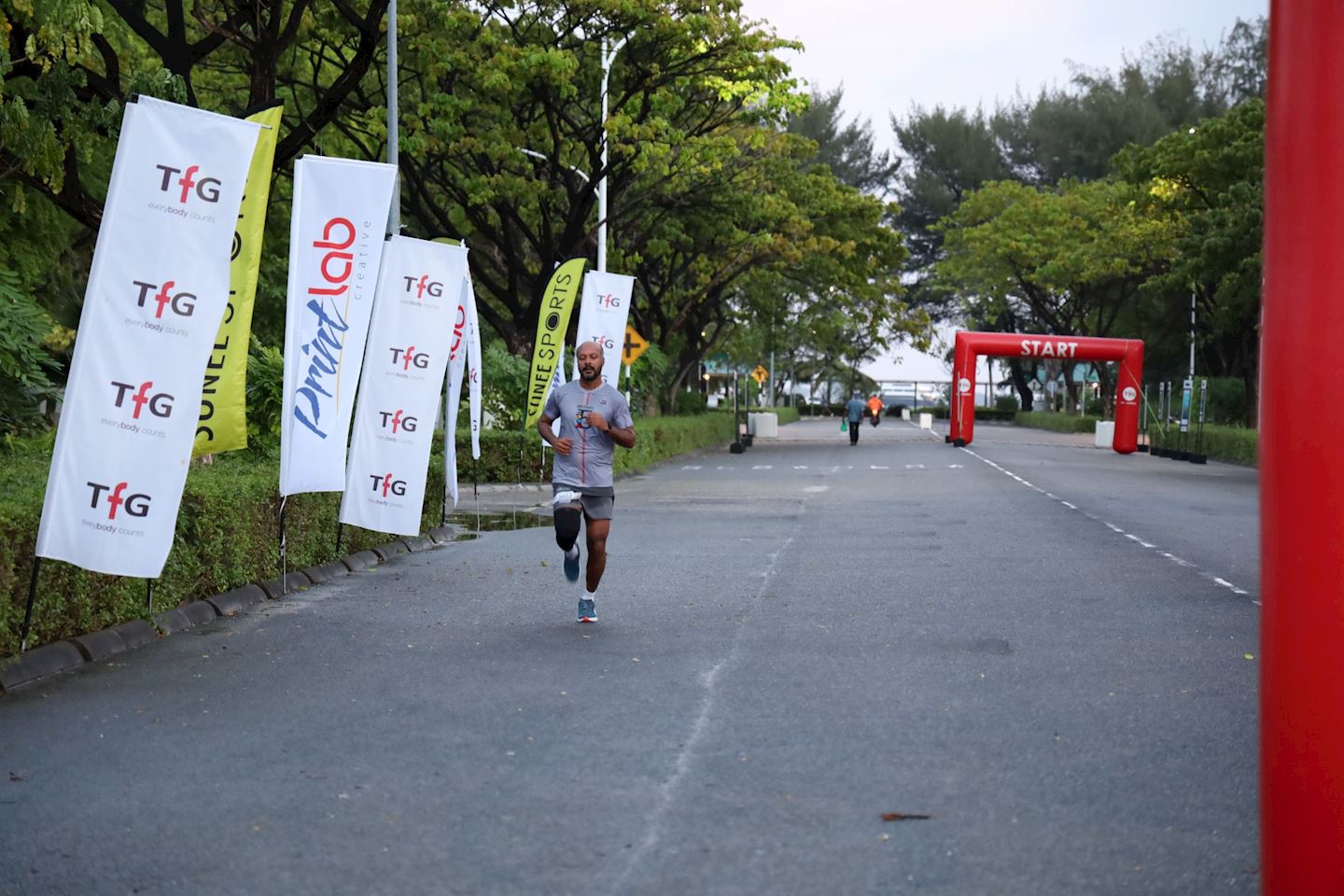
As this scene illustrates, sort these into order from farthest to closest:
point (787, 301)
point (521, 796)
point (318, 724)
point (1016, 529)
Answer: point (787, 301), point (1016, 529), point (318, 724), point (521, 796)

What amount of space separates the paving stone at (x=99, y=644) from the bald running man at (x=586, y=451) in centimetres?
273

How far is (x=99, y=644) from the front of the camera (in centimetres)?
946

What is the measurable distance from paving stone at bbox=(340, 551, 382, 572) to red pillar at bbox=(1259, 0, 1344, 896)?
1240 centimetres

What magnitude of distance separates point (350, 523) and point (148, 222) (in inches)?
220

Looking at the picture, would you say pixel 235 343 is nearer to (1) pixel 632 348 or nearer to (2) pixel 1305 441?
(2) pixel 1305 441

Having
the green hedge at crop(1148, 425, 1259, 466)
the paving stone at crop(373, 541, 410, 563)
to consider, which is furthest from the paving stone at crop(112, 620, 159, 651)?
the green hedge at crop(1148, 425, 1259, 466)

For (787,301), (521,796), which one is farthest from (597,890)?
(787,301)

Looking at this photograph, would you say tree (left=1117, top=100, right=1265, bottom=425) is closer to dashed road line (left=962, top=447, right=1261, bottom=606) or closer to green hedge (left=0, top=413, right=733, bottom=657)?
dashed road line (left=962, top=447, right=1261, bottom=606)

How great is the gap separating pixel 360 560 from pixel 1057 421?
67792mm

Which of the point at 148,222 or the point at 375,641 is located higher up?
the point at 148,222

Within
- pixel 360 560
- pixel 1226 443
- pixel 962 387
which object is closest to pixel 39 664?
pixel 360 560

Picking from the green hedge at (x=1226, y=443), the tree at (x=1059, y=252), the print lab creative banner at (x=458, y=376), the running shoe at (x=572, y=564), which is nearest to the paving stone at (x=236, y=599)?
the running shoe at (x=572, y=564)

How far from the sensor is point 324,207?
1327 cm

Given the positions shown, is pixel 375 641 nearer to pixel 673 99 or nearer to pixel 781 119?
pixel 673 99
